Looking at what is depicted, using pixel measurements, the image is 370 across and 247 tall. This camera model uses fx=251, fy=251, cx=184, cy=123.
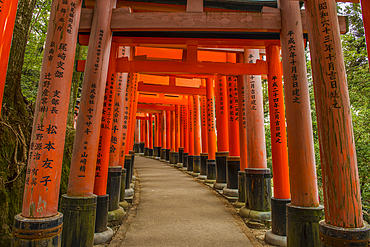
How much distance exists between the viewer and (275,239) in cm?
427

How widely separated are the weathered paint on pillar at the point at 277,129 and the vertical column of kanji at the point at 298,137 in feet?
2.82

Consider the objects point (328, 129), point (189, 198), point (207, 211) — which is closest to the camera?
point (328, 129)

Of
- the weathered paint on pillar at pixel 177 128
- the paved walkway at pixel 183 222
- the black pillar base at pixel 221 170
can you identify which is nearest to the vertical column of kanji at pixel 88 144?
the paved walkway at pixel 183 222

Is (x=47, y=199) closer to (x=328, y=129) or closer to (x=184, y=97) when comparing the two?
(x=328, y=129)

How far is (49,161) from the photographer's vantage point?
9.71 feet

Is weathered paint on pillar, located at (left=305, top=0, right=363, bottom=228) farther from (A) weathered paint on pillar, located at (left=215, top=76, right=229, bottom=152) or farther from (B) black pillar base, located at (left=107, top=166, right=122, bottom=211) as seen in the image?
(A) weathered paint on pillar, located at (left=215, top=76, right=229, bottom=152)

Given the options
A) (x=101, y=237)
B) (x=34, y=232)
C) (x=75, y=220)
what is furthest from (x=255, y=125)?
(x=34, y=232)

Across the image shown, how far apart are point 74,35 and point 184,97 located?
1107 cm

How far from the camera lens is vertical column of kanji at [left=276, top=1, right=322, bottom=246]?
3494 millimetres

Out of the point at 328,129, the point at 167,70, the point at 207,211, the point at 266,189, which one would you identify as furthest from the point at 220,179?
the point at 328,129

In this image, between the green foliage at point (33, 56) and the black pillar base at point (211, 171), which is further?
the black pillar base at point (211, 171)

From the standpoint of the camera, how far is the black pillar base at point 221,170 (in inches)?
330

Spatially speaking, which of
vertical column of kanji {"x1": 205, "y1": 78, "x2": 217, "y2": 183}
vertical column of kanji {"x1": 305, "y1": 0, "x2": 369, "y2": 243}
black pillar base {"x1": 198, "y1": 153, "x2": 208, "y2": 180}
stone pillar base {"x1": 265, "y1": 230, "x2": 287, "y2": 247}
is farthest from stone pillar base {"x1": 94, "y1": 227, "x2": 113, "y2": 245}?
black pillar base {"x1": 198, "y1": 153, "x2": 208, "y2": 180}

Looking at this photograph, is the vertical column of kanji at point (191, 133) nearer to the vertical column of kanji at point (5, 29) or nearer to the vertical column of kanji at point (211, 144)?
the vertical column of kanji at point (211, 144)
